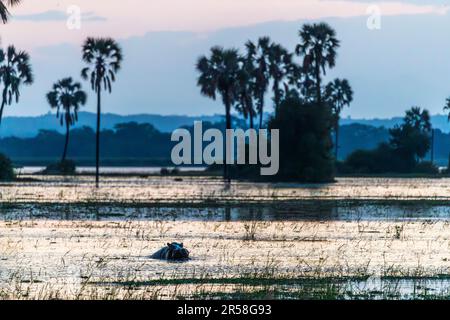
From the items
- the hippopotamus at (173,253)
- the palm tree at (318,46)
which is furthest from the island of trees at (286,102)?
the hippopotamus at (173,253)

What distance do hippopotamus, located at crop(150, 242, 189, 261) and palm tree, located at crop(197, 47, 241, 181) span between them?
75531 millimetres

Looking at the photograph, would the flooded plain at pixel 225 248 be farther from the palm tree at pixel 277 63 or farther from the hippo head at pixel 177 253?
the palm tree at pixel 277 63

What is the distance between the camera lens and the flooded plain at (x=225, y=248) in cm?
2536

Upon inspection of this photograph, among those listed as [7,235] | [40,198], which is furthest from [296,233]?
[40,198]

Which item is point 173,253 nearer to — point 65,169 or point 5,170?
point 5,170

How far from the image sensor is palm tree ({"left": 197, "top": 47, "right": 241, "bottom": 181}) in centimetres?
10800

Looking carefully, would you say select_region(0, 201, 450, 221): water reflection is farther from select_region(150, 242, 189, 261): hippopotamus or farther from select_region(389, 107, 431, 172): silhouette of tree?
select_region(389, 107, 431, 172): silhouette of tree

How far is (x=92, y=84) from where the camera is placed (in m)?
102

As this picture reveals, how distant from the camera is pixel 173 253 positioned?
103 feet

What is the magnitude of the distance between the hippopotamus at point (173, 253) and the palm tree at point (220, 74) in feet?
248

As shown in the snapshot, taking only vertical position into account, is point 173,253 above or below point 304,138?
below

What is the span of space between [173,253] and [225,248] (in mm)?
3750

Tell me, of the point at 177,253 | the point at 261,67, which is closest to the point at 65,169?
the point at 261,67
